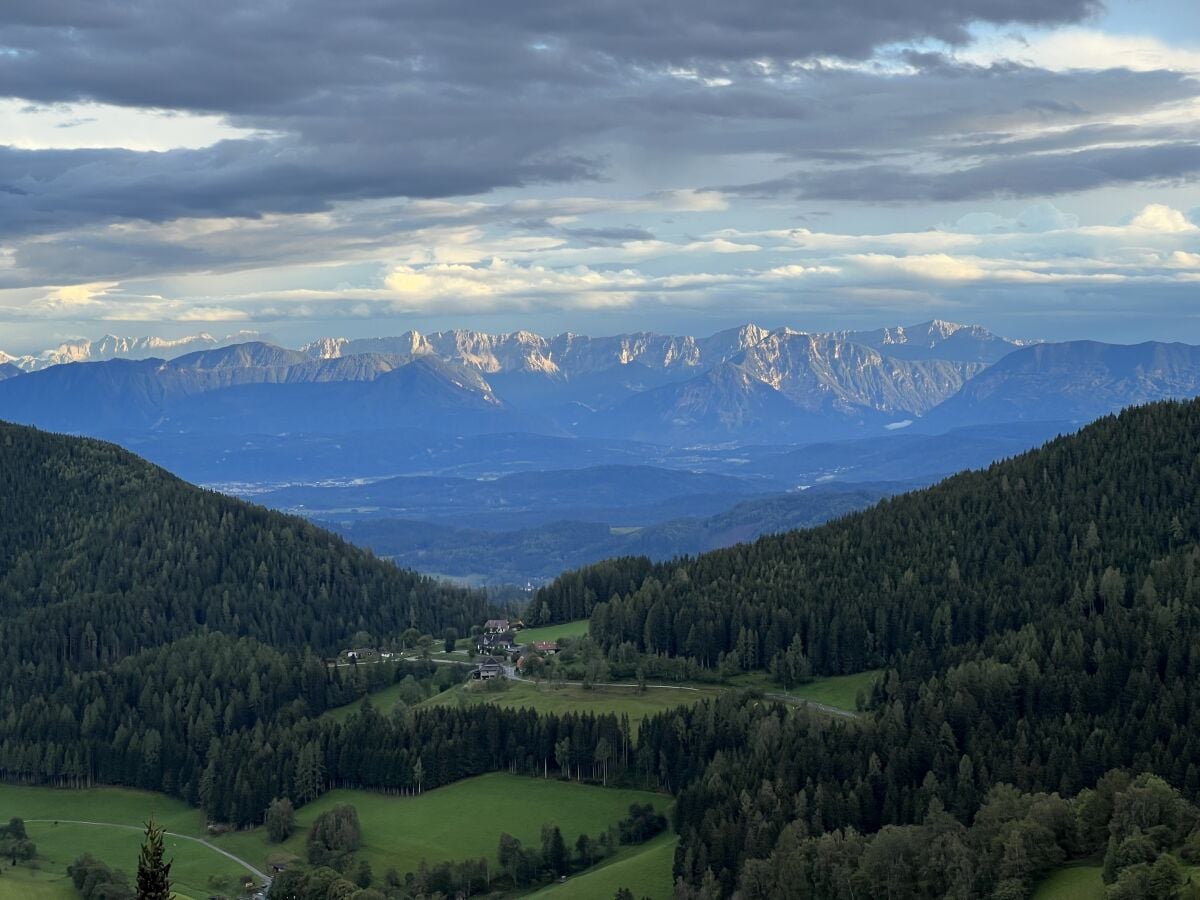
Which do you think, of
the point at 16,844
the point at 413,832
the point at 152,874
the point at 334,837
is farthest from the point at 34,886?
the point at 152,874

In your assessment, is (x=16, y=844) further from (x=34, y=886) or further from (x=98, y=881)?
(x=98, y=881)

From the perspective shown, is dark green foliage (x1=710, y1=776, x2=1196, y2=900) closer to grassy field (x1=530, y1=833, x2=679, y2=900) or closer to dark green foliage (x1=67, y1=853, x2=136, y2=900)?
grassy field (x1=530, y1=833, x2=679, y2=900)

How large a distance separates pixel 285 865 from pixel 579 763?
120 feet

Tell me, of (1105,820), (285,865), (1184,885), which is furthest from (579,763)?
(1184,885)

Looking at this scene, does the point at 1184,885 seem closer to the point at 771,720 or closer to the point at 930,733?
the point at 930,733

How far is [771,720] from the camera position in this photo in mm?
180000

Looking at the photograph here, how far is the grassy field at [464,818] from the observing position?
175750 mm

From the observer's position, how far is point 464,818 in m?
185

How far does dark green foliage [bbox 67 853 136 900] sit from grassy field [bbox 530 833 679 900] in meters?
38.9

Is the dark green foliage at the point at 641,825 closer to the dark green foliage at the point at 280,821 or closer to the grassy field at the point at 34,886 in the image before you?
the dark green foliage at the point at 280,821

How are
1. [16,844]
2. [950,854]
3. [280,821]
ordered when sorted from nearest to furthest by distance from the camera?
[950,854] < [16,844] < [280,821]

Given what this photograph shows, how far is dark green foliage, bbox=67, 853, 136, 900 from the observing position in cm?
15262

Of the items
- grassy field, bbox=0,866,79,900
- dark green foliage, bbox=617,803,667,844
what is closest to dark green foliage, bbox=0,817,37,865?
grassy field, bbox=0,866,79,900

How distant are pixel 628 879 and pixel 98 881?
50.1m
